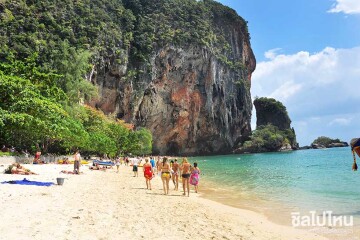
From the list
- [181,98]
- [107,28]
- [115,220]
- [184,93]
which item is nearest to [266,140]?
[184,93]

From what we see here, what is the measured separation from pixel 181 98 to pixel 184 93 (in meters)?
1.57

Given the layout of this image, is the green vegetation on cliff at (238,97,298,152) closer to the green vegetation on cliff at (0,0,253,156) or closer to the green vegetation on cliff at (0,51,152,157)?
the green vegetation on cliff at (0,0,253,156)

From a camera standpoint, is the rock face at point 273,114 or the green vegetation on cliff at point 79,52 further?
the rock face at point 273,114

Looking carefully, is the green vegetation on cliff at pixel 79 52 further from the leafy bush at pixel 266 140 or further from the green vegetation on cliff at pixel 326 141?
the green vegetation on cliff at pixel 326 141

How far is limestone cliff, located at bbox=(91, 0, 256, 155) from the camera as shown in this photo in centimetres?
7362

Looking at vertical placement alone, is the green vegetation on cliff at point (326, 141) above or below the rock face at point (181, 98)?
below

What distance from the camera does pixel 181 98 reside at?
8519 cm

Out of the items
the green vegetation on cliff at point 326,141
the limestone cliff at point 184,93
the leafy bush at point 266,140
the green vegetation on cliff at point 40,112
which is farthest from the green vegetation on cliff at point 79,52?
the green vegetation on cliff at point 326,141

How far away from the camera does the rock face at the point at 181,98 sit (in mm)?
73812

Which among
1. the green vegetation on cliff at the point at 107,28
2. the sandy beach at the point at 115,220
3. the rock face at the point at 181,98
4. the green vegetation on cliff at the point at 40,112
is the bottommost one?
the sandy beach at the point at 115,220

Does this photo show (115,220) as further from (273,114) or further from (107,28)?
(273,114)

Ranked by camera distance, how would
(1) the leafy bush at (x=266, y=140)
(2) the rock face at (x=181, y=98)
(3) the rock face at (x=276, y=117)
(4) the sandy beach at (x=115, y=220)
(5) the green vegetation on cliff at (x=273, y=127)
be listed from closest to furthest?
1. (4) the sandy beach at (x=115, y=220)
2. (2) the rock face at (x=181, y=98)
3. (1) the leafy bush at (x=266, y=140)
4. (5) the green vegetation on cliff at (x=273, y=127)
5. (3) the rock face at (x=276, y=117)

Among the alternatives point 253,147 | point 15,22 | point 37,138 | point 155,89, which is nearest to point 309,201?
point 37,138

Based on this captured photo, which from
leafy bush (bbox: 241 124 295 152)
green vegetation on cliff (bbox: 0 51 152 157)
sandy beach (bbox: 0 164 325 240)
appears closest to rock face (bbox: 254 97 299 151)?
leafy bush (bbox: 241 124 295 152)
